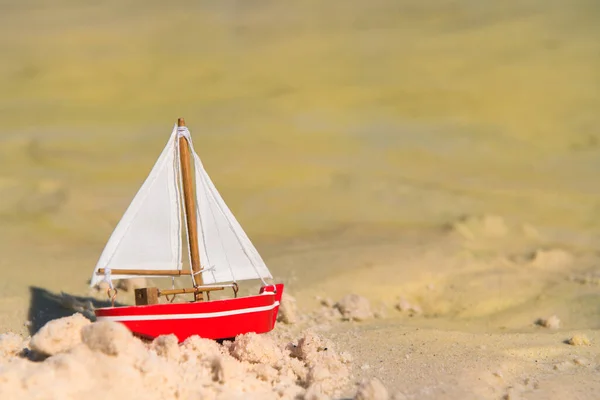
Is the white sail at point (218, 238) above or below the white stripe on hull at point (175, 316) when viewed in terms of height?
above

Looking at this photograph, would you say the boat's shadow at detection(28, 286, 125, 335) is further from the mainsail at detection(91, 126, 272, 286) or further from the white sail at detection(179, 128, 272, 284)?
the white sail at detection(179, 128, 272, 284)

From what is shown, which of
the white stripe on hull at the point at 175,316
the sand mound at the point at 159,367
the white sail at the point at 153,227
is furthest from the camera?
the white sail at the point at 153,227

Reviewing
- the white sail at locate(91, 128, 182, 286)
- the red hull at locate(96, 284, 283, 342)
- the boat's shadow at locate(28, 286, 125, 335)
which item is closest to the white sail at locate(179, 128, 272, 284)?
the white sail at locate(91, 128, 182, 286)

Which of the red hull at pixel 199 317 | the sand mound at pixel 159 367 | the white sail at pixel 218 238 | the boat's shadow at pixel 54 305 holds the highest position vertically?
the white sail at pixel 218 238

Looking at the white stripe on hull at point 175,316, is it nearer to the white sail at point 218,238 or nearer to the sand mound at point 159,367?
the sand mound at point 159,367

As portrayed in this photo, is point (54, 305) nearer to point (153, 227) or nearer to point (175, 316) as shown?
point (153, 227)

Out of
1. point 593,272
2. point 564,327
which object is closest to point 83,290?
point 564,327

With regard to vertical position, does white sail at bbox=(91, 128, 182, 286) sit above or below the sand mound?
above

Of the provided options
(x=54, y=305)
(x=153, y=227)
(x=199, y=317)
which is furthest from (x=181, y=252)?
(x=54, y=305)

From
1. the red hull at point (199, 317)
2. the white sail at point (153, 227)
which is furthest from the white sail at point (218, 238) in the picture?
the red hull at point (199, 317)
